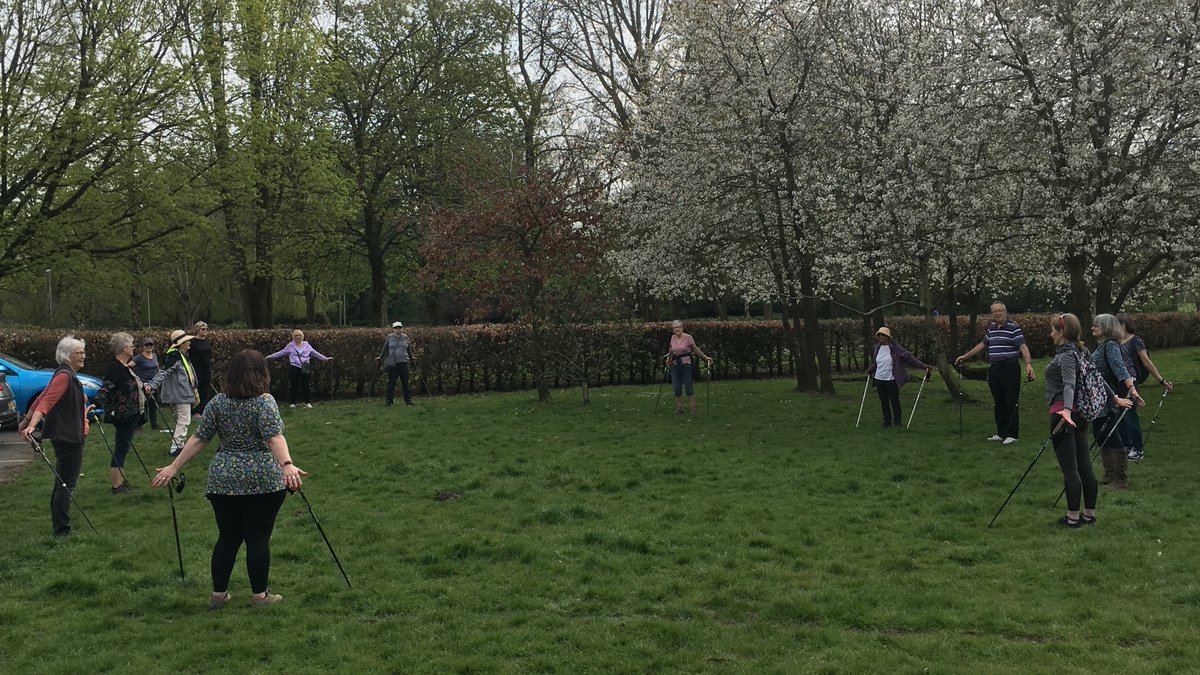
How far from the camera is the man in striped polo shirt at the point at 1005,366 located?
11.5m

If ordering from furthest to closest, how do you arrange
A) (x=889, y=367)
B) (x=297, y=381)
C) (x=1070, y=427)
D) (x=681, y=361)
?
(x=297, y=381) < (x=681, y=361) < (x=889, y=367) < (x=1070, y=427)

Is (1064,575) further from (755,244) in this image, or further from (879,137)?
(755,244)

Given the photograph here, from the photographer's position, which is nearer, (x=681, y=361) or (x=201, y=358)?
(x=201, y=358)

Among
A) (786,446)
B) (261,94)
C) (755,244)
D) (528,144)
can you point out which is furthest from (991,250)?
(261,94)

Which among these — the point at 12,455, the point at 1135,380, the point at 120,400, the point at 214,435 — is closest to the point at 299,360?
the point at 12,455

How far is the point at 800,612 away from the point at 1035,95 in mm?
10891

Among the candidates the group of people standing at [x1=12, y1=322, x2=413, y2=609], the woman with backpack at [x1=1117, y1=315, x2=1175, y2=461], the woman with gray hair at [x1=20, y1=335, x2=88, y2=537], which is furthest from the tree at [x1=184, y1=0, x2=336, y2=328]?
the woman with backpack at [x1=1117, y1=315, x2=1175, y2=461]

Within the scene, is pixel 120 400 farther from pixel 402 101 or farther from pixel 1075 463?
pixel 402 101

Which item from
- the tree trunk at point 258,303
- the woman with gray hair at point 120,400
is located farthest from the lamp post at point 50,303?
the woman with gray hair at point 120,400

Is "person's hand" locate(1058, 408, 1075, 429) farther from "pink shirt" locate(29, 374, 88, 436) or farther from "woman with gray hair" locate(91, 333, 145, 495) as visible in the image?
"woman with gray hair" locate(91, 333, 145, 495)

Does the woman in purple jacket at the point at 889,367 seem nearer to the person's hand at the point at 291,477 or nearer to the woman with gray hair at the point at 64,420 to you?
the person's hand at the point at 291,477

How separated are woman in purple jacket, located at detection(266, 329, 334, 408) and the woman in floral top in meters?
11.4

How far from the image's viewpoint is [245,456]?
17.1 feet

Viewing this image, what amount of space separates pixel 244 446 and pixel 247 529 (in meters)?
0.53
